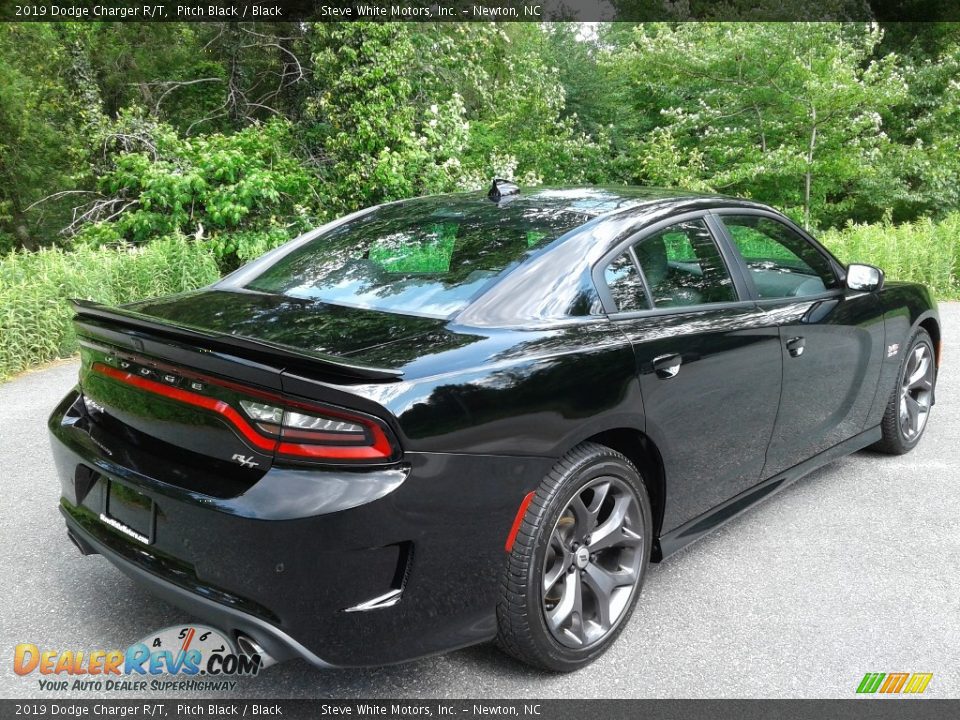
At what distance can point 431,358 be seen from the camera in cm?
232

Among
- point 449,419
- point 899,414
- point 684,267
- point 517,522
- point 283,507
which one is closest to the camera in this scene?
point 283,507

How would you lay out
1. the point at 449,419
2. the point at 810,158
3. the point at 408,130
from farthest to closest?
the point at 810,158 < the point at 408,130 < the point at 449,419

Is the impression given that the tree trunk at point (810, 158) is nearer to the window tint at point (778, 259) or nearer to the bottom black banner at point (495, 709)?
the window tint at point (778, 259)

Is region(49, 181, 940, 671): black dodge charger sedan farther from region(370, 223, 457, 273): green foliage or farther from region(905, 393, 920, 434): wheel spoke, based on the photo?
region(905, 393, 920, 434): wheel spoke

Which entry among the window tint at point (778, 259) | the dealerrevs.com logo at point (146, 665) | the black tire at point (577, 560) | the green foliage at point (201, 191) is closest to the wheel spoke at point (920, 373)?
the window tint at point (778, 259)

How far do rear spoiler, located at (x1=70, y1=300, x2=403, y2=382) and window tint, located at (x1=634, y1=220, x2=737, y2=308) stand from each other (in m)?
1.34

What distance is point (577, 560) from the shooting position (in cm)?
269

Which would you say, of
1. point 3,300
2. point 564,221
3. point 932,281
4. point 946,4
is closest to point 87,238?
point 3,300

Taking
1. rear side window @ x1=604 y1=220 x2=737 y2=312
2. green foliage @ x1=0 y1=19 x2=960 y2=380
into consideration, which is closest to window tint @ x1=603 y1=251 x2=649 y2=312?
rear side window @ x1=604 y1=220 x2=737 y2=312

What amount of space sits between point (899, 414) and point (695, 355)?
7.51 ft

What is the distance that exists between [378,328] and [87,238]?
950cm

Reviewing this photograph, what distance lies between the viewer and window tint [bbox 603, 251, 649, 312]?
2947 mm

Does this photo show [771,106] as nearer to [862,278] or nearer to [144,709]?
[862,278]

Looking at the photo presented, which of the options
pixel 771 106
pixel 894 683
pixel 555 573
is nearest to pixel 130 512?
pixel 555 573
